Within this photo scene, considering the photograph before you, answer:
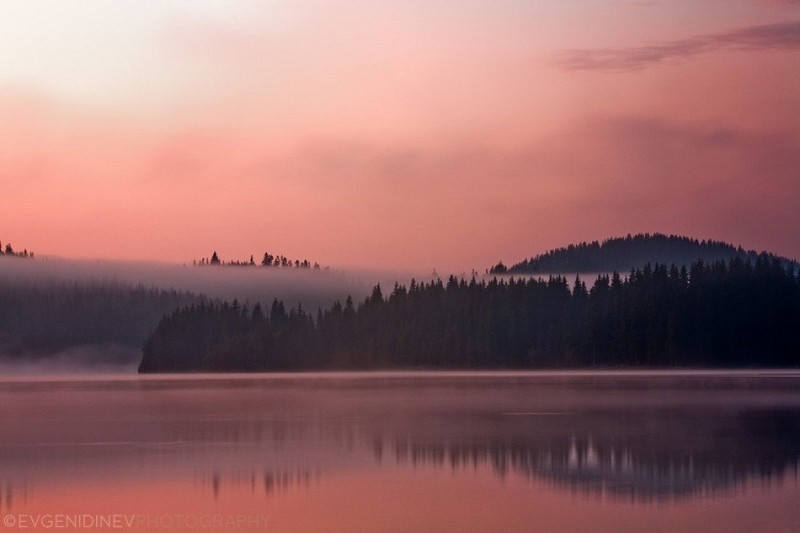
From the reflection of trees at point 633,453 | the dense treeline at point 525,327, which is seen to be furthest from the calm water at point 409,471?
the dense treeline at point 525,327

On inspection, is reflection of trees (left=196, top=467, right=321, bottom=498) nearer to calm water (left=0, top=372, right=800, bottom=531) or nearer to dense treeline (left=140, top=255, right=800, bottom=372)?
calm water (left=0, top=372, right=800, bottom=531)

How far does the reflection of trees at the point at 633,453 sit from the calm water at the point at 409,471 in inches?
2.1

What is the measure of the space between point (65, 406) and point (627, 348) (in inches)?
3154

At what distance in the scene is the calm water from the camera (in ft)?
61.6

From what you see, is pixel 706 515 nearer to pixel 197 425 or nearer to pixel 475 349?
pixel 197 425

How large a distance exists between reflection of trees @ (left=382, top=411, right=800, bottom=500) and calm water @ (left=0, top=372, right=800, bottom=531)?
5 cm

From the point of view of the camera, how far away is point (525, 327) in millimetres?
137750

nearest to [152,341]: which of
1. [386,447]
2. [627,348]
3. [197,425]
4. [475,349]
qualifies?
[475,349]

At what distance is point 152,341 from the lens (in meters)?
161

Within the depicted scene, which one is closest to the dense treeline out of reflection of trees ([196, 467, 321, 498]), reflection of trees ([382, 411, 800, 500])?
reflection of trees ([382, 411, 800, 500])

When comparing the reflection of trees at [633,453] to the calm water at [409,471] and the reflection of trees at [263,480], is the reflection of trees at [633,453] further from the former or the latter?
the reflection of trees at [263,480]

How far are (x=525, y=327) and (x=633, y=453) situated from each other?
4339 inches

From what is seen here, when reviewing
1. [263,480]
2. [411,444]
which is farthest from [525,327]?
[263,480]

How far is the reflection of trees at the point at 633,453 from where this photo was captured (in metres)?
22.9
